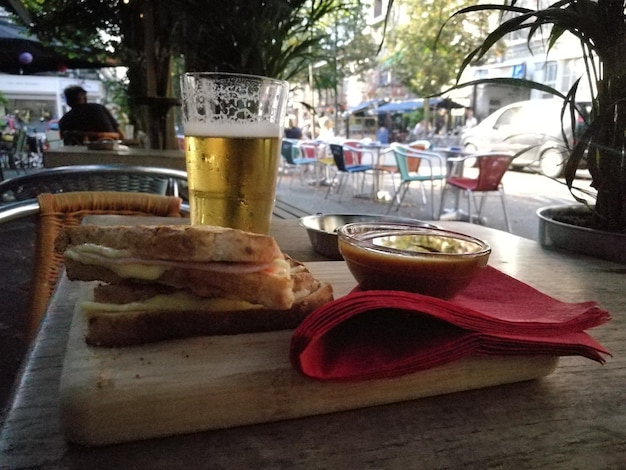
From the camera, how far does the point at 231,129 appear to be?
1150 millimetres

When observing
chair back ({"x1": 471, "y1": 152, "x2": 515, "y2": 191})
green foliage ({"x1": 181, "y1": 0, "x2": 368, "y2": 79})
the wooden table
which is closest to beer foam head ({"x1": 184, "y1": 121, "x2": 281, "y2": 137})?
green foliage ({"x1": 181, "y1": 0, "x2": 368, "y2": 79})

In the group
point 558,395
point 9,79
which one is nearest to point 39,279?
point 558,395

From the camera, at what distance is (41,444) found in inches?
19.2

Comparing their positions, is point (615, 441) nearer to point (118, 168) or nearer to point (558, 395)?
point (558, 395)

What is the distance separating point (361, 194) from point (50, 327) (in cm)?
866

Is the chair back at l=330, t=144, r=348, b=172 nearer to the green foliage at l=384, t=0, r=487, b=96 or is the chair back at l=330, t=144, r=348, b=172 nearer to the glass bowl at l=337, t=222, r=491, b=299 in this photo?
the green foliage at l=384, t=0, r=487, b=96

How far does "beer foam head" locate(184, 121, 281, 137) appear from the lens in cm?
115

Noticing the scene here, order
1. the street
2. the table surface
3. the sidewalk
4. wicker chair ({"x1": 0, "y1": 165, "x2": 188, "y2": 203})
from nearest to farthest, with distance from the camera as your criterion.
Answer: the table surface < wicker chair ({"x1": 0, "y1": 165, "x2": 188, "y2": 203}) < the street < the sidewalk

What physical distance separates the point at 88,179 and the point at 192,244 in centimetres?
179

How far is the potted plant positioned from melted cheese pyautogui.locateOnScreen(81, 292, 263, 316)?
1007 mm

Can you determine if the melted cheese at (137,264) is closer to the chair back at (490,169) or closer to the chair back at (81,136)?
the chair back at (490,169)

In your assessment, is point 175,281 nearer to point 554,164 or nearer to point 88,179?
point 88,179

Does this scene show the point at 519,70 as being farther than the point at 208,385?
Yes

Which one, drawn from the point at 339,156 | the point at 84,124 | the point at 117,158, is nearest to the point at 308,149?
the point at 339,156
